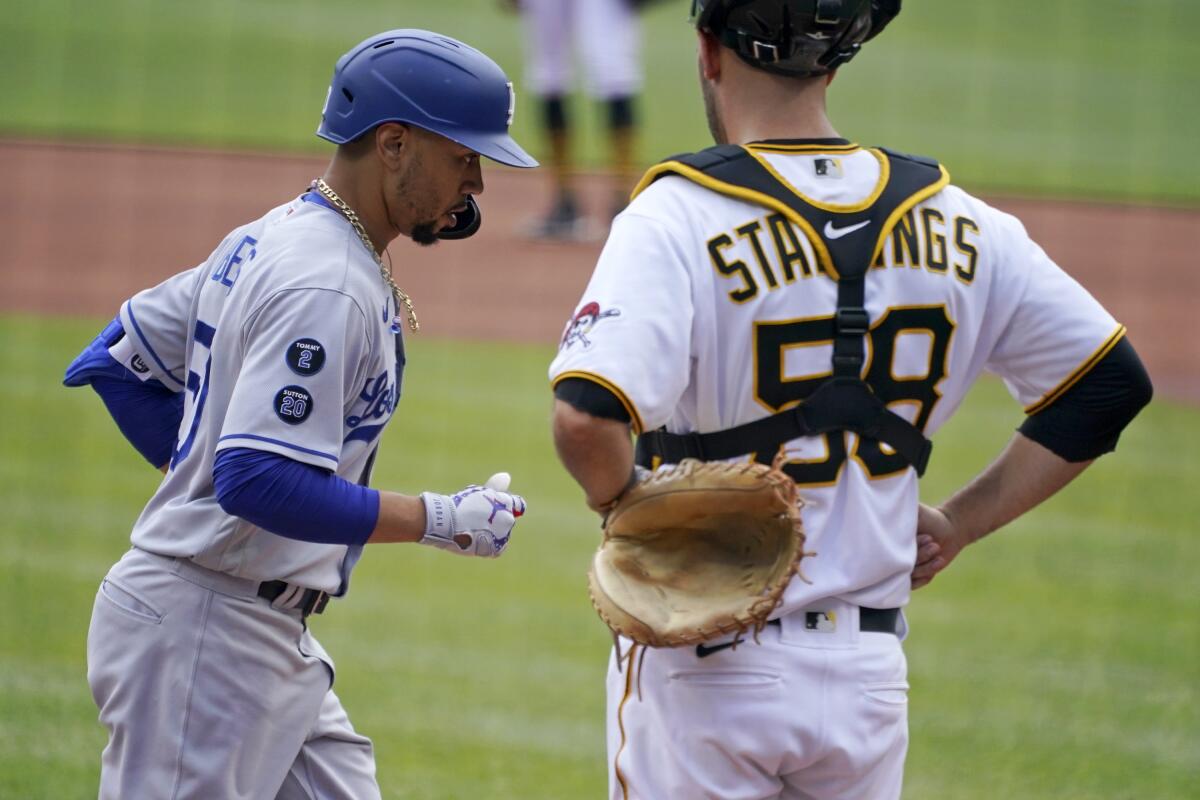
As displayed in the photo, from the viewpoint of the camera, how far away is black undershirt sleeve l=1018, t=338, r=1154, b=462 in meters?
2.57

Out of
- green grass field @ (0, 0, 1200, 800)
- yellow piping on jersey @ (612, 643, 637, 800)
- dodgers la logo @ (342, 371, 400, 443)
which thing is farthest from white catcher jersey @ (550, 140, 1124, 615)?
green grass field @ (0, 0, 1200, 800)

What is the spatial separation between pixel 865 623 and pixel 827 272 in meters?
0.56

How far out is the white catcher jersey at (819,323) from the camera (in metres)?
2.25

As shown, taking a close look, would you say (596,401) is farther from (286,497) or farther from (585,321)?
(286,497)

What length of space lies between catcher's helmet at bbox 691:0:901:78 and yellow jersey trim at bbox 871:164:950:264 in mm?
245

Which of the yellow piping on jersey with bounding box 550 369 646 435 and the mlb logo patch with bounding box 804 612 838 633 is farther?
the mlb logo patch with bounding box 804 612 838 633

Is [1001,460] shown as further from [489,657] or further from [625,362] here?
[489,657]

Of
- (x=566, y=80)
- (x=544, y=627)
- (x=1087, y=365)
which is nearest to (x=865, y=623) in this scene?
(x=1087, y=365)

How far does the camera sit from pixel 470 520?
2662 millimetres

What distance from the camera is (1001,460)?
275 cm

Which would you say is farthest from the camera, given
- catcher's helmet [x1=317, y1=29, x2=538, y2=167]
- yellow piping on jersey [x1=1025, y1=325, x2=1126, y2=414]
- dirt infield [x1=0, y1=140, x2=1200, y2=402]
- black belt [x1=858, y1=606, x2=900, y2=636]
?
dirt infield [x1=0, y1=140, x2=1200, y2=402]

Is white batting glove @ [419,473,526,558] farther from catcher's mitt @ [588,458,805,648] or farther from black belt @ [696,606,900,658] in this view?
black belt @ [696,606,900,658]

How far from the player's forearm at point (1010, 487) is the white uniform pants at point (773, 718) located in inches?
15.5

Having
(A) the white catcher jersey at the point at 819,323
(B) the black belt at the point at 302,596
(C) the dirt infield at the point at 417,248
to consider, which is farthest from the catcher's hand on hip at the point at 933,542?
(C) the dirt infield at the point at 417,248
